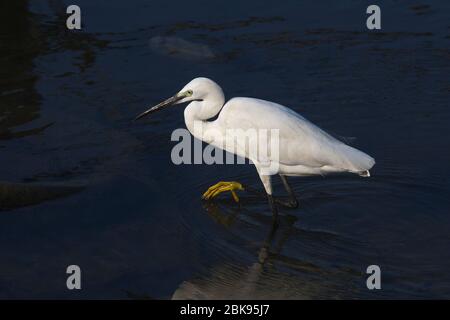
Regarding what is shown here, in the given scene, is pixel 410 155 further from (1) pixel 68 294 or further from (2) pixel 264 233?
(1) pixel 68 294

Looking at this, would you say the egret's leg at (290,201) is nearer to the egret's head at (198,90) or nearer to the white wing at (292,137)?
the white wing at (292,137)

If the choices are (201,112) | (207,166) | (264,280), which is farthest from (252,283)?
(207,166)

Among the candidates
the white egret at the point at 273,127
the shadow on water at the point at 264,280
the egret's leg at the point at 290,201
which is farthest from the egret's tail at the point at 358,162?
the shadow on water at the point at 264,280

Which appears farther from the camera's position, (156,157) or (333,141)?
(156,157)

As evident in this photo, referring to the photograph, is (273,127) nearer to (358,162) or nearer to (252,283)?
(358,162)

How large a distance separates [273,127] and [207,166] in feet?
3.67

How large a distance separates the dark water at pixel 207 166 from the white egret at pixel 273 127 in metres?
0.42

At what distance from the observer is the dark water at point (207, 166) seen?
6.12 meters

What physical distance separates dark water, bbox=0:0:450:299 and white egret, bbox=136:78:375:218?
0.42m

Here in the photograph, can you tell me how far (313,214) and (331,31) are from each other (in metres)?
3.95

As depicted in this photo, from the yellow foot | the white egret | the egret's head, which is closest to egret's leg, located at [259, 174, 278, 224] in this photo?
the white egret

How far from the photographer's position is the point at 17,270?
5.96 metres

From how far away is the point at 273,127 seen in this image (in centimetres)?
691

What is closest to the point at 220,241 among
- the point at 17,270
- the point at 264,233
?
the point at 264,233
